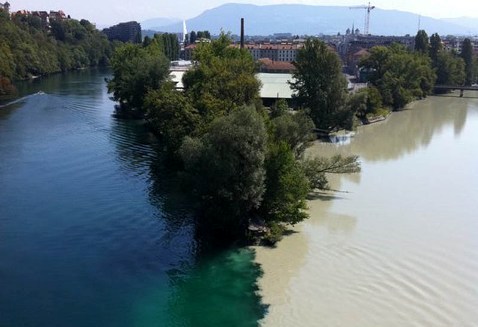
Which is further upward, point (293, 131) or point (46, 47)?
point (46, 47)

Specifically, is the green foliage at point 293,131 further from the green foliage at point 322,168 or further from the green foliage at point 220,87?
the green foliage at point 220,87

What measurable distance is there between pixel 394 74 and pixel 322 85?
18668 millimetres

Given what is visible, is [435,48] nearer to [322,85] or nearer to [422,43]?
[422,43]

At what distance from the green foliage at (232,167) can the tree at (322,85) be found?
1849 centimetres

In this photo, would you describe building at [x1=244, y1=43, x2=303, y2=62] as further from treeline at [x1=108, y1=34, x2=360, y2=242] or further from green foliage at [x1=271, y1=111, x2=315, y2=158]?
treeline at [x1=108, y1=34, x2=360, y2=242]

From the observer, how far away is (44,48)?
252 ft

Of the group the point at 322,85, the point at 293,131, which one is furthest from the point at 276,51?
the point at 293,131

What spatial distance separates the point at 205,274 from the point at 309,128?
32.0 feet

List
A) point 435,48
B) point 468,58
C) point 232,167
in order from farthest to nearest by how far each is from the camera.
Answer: point 468,58
point 435,48
point 232,167

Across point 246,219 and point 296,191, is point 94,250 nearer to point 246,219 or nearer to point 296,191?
point 246,219

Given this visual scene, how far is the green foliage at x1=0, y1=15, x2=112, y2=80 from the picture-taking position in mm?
64438

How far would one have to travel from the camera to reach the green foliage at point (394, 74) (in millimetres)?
50000

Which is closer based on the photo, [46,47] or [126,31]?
[46,47]

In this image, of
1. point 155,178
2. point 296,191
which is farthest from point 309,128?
point 155,178
